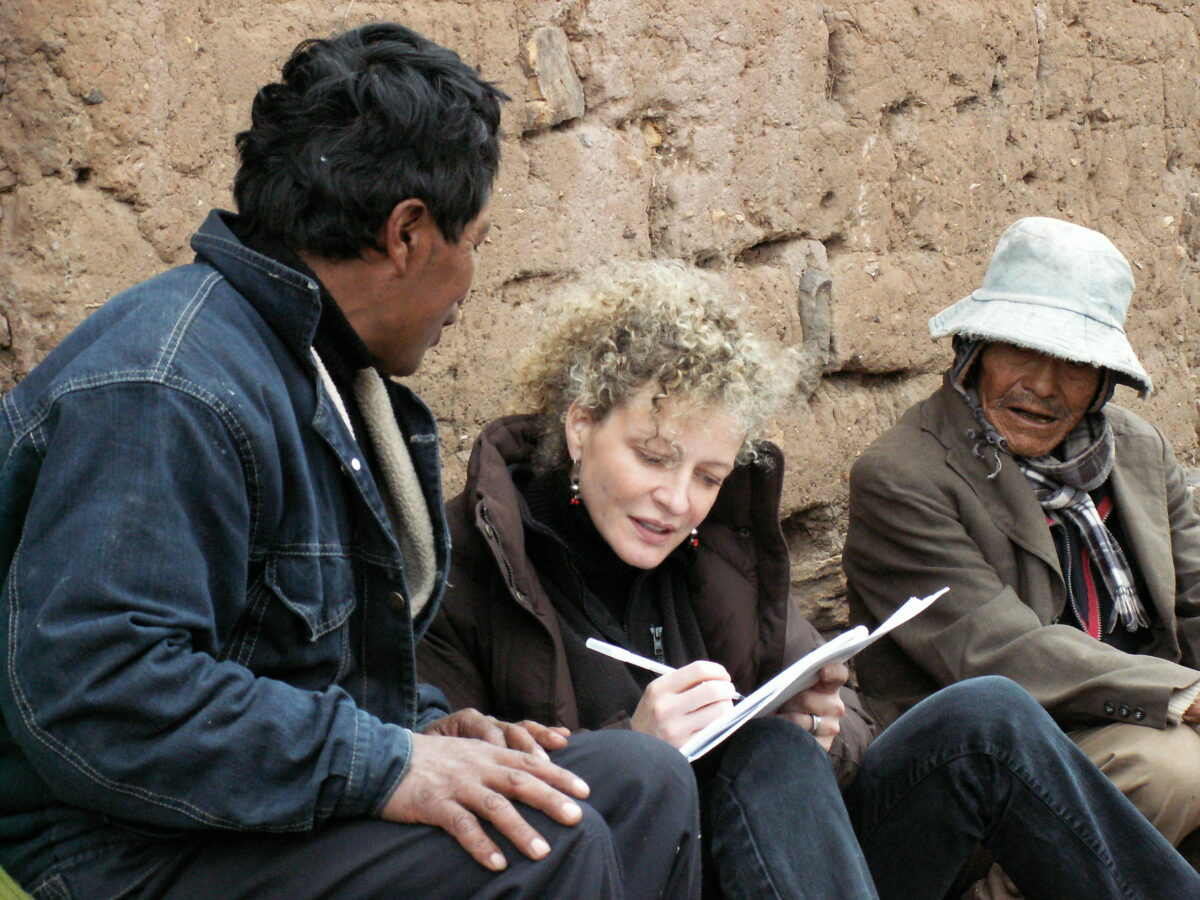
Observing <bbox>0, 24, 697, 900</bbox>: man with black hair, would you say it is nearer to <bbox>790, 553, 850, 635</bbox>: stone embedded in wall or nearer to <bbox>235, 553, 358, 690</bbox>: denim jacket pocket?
<bbox>235, 553, 358, 690</bbox>: denim jacket pocket

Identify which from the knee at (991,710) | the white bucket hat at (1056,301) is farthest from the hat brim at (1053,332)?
the knee at (991,710)

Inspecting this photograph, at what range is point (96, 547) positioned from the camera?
1562 millimetres

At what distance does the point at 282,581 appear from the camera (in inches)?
71.2

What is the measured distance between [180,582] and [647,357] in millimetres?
1165

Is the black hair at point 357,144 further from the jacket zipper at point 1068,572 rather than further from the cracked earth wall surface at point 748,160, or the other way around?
the jacket zipper at point 1068,572

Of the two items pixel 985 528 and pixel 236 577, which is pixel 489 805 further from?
pixel 985 528

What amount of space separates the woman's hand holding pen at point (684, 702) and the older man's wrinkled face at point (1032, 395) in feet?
4.11

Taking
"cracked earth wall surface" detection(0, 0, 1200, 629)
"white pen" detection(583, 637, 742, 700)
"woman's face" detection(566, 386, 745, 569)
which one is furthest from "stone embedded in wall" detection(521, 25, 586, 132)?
"white pen" detection(583, 637, 742, 700)

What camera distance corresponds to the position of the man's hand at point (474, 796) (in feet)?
5.64

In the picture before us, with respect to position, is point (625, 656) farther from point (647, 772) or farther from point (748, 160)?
point (748, 160)

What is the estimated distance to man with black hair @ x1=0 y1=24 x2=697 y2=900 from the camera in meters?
1.59

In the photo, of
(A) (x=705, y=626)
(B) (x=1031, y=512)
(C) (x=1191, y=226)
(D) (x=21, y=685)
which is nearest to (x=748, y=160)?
(B) (x=1031, y=512)

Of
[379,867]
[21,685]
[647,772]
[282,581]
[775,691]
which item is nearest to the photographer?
[21,685]

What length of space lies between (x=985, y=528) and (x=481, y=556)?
4.02ft
